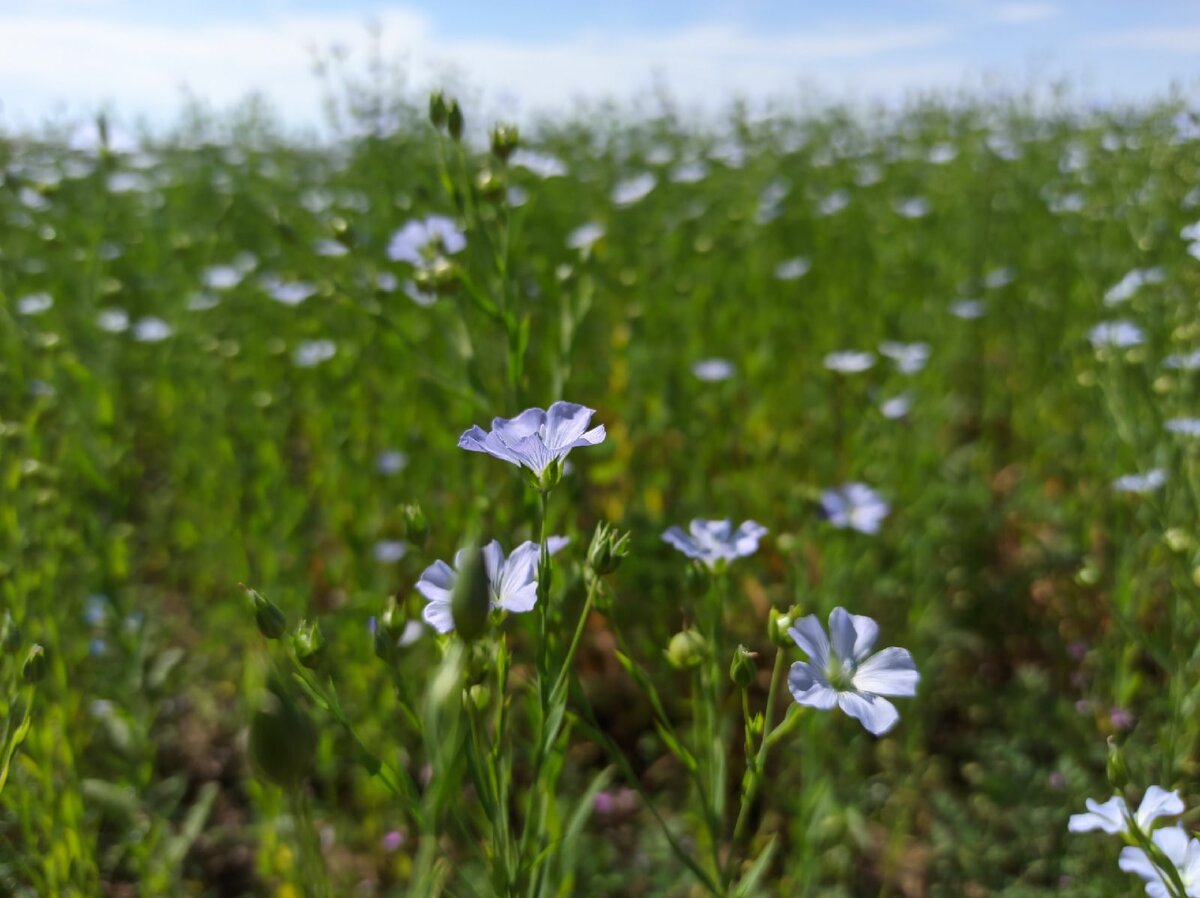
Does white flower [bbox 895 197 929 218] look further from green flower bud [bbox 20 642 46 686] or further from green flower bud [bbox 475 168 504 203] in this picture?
green flower bud [bbox 20 642 46 686]

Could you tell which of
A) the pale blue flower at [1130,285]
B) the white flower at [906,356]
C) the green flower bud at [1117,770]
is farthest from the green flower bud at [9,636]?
the pale blue flower at [1130,285]

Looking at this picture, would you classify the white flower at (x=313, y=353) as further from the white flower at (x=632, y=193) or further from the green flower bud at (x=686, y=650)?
the green flower bud at (x=686, y=650)

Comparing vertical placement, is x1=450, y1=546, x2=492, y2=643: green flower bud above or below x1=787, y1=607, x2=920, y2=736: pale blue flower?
above

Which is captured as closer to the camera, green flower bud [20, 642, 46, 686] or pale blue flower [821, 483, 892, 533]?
green flower bud [20, 642, 46, 686]

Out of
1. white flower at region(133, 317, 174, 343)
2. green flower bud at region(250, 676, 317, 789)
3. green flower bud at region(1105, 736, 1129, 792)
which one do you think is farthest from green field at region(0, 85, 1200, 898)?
green flower bud at region(1105, 736, 1129, 792)

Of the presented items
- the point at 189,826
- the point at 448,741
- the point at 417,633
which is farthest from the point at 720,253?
the point at 448,741

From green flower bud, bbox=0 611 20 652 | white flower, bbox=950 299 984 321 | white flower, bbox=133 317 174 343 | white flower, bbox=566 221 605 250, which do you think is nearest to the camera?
green flower bud, bbox=0 611 20 652

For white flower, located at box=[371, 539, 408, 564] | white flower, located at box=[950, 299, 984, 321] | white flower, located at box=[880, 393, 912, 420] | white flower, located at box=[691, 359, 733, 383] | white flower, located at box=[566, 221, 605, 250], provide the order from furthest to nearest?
white flower, located at box=[566, 221, 605, 250] → white flower, located at box=[950, 299, 984, 321] → white flower, located at box=[691, 359, 733, 383] → white flower, located at box=[880, 393, 912, 420] → white flower, located at box=[371, 539, 408, 564]
